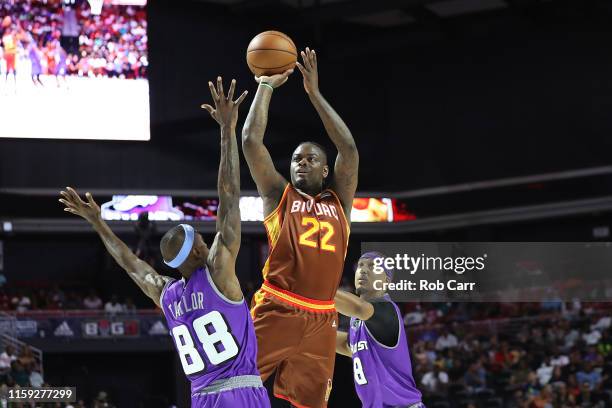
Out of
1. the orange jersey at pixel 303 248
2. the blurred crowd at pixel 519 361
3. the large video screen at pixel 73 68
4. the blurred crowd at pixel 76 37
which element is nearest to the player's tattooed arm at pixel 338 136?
the orange jersey at pixel 303 248

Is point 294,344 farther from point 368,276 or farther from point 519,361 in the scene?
point 519,361

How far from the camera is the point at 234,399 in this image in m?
5.75

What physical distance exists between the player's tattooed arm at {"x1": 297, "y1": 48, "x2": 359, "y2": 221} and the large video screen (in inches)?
714

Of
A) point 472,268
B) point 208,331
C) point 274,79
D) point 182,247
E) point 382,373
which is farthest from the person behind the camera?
point 472,268

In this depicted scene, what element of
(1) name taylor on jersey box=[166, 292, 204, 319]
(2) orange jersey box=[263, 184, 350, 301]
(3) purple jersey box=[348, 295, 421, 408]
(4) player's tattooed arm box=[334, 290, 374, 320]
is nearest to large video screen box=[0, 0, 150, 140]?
(3) purple jersey box=[348, 295, 421, 408]

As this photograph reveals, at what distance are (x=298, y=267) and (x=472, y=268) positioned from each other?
3.77 m

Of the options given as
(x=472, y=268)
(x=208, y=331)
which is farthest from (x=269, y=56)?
(x=472, y=268)

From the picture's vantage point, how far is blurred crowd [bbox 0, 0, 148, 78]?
24.1m

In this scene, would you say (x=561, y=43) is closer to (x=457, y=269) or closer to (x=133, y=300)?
(x=133, y=300)

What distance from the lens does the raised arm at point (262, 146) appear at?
664 centimetres

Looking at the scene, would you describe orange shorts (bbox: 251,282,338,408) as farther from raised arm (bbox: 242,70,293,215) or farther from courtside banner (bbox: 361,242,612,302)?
courtside banner (bbox: 361,242,612,302)

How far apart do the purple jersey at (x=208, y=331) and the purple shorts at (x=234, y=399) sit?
0.07 m

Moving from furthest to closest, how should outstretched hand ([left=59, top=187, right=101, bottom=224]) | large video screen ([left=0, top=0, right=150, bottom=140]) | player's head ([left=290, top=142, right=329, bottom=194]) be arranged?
1. large video screen ([left=0, top=0, right=150, bottom=140])
2. player's head ([left=290, top=142, right=329, bottom=194])
3. outstretched hand ([left=59, top=187, right=101, bottom=224])

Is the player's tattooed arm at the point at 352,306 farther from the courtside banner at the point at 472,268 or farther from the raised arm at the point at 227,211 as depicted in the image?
the raised arm at the point at 227,211
